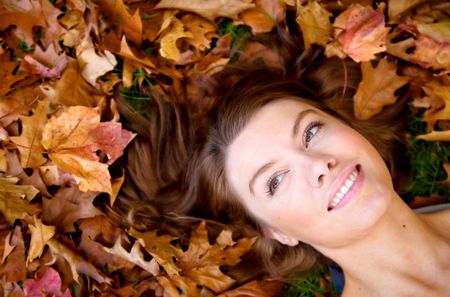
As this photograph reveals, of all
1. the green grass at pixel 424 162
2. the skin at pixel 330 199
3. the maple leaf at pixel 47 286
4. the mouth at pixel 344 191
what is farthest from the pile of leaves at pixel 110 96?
the mouth at pixel 344 191

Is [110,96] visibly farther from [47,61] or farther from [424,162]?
[424,162]

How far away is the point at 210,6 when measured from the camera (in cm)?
293

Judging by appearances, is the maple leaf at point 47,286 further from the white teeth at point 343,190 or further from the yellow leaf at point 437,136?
the yellow leaf at point 437,136

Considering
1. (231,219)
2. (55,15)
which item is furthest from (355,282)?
(55,15)

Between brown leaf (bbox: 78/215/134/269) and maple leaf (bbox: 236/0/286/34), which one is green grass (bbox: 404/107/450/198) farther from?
brown leaf (bbox: 78/215/134/269)

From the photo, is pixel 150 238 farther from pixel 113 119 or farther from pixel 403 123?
pixel 403 123

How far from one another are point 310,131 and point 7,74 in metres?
1.51

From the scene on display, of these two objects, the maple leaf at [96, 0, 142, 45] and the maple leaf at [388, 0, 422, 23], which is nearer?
the maple leaf at [96, 0, 142, 45]

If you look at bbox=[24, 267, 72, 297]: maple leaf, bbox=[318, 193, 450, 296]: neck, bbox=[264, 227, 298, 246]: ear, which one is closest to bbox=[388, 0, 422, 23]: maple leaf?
bbox=[318, 193, 450, 296]: neck

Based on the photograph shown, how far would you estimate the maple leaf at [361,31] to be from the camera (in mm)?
2811

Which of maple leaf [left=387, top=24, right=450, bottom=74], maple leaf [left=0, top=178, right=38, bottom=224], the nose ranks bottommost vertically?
maple leaf [left=0, top=178, right=38, bottom=224]

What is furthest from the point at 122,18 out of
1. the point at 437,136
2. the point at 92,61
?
the point at 437,136

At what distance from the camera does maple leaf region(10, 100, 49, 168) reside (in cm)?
274

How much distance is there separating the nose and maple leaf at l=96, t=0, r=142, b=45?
3.58 ft
